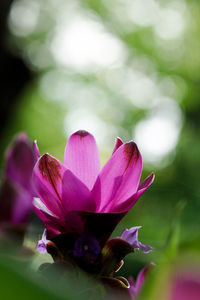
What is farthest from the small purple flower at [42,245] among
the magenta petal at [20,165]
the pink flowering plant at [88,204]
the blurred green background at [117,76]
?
the blurred green background at [117,76]

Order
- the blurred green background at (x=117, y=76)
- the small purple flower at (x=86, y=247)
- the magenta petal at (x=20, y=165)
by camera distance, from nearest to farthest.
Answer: the small purple flower at (x=86, y=247) < the magenta petal at (x=20, y=165) < the blurred green background at (x=117, y=76)

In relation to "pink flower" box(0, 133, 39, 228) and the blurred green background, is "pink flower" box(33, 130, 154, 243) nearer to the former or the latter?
"pink flower" box(0, 133, 39, 228)

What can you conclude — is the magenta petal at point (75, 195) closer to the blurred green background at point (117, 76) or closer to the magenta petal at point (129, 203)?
the magenta petal at point (129, 203)

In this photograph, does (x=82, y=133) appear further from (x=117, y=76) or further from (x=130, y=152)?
(x=117, y=76)

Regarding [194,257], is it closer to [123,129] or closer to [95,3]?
[95,3]

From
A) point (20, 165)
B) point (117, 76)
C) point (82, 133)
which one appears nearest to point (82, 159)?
point (82, 133)

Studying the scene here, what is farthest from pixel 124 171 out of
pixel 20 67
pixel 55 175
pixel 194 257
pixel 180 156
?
pixel 180 156

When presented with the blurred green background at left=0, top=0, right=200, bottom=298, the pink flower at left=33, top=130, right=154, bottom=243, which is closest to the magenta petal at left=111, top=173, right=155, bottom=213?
the pink flower at left=33, top=130, right=154, bottom=243
